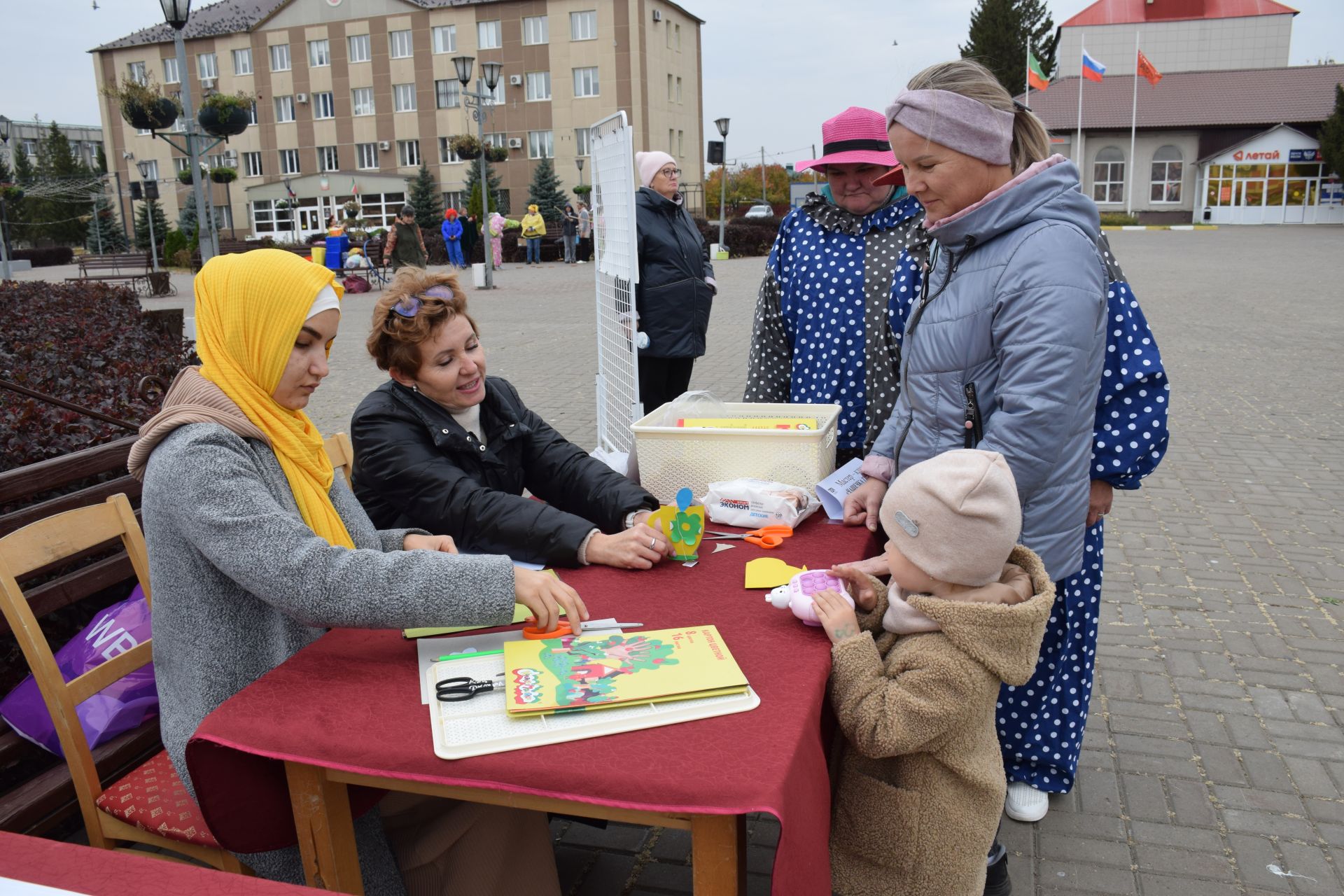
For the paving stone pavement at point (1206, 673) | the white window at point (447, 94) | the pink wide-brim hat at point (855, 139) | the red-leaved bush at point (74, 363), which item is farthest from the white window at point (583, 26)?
the pink wide-brim hat at point (855, 139)

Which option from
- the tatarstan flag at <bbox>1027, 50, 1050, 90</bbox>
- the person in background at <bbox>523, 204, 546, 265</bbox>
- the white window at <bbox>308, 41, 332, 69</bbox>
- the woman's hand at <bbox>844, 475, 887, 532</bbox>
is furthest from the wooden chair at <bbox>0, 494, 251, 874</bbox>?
the white window at <bbox>308, 41, 332, 69</bbox>

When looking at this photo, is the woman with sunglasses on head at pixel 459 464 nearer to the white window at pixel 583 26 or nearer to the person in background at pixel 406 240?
the person in background at pixel 406 240

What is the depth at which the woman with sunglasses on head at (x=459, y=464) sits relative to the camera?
2.48 meters

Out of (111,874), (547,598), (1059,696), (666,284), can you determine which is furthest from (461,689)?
(666,284)

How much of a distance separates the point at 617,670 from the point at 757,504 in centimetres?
94

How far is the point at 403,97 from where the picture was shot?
48656 mm

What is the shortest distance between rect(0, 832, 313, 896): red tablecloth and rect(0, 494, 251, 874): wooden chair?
82 centimetres

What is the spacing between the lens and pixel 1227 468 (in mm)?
6891

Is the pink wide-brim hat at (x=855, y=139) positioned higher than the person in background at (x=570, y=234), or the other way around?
the pink wide-brim hat at (x=855, y=139)

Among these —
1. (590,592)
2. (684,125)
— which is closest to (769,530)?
(590,592)

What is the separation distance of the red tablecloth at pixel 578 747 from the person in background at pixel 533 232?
27045mm

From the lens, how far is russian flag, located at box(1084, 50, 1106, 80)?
136 ft

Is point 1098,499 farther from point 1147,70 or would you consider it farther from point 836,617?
point 1147,70

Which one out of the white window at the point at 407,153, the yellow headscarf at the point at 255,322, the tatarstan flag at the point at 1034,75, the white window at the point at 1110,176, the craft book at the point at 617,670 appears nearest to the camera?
the craft book at the point at 617,670
